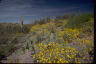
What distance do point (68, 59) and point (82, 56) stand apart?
2.11 feet

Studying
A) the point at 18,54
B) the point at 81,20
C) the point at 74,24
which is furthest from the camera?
the point at 81,20

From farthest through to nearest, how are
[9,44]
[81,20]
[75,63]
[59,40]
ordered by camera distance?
[81,20] → [59,40] → [9,44] → [75,63]

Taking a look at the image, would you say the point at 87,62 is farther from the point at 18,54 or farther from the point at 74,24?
the point at 74,24

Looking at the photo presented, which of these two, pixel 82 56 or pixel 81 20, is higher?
pixel 81 20

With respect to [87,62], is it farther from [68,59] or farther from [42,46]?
[42,46]

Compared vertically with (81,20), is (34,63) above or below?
below

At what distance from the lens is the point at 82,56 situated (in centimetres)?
299

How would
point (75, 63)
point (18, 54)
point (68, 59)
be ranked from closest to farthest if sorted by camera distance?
point (75, 63) < point (68, 59) < point (18, 54)

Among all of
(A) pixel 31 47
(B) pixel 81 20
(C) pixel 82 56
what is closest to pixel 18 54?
(A) pixel 31 47

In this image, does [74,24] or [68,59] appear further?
[74,24]

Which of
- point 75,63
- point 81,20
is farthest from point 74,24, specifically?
point 75,63

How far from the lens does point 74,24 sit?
723 centimetres

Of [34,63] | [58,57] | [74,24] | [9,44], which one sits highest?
[74,24]

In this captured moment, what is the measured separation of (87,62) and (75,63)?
0.44 metres
